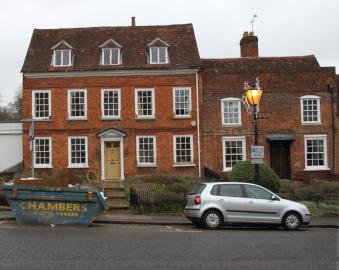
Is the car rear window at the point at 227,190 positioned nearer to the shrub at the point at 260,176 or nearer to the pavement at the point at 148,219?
the pavement at the point at 148,219

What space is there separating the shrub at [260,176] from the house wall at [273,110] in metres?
9.30

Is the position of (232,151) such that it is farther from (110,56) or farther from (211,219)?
(211,219)

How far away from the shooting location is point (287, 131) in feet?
108

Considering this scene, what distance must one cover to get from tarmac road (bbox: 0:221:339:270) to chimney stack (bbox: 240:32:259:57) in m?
21.6

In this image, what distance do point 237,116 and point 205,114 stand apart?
2.05 m

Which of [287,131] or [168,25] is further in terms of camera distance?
[168,25]

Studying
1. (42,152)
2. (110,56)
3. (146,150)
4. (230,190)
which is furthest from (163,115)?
(230,190)

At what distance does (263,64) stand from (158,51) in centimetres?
697

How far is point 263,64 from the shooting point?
34250mm

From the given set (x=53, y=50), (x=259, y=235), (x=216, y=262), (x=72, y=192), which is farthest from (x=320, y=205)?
(x=53, y=50)

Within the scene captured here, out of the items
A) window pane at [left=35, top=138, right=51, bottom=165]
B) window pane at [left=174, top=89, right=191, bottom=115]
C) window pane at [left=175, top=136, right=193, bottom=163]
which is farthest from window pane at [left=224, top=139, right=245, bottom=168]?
window pane at [left=35, top=138, right=51, bottom=165]

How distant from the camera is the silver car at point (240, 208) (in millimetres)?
16672

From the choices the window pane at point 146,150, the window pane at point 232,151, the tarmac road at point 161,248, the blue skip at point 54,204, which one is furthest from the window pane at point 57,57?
the tarmac road at point 161,248

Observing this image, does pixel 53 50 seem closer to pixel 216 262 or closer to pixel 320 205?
pixel 320 205
